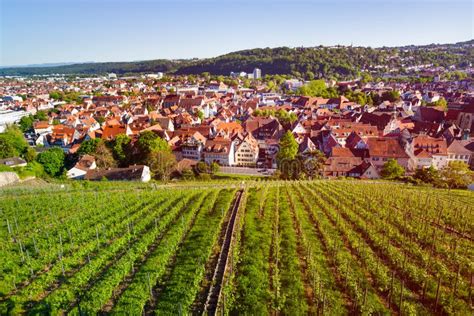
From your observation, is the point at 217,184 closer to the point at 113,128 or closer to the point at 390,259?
the point at 390,259

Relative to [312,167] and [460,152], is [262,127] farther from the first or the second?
[460,152]

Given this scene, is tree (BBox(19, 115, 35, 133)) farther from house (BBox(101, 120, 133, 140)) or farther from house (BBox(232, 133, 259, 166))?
house (BBox(232, 133, 259, 166))

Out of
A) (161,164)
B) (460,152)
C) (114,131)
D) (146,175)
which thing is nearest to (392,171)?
(460,152)

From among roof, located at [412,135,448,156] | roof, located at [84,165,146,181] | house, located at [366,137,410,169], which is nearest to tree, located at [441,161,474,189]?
house, located at [366,137,410,169]

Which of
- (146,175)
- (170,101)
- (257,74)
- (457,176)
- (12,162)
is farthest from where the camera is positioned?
(257,74)

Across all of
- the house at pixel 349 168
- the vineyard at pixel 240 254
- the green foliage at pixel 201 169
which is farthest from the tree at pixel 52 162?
the house at pixel 349 168

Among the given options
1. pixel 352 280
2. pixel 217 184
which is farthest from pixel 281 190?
pixel 352 280
